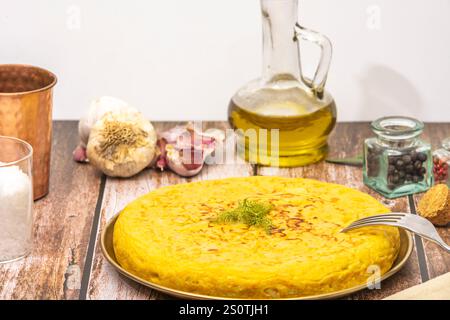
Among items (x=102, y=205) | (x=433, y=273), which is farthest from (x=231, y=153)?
(x=433, y=273)

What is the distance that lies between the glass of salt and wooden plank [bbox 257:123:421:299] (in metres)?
0.57

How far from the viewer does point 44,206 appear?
1.99 metres

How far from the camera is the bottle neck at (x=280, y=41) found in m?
2.11

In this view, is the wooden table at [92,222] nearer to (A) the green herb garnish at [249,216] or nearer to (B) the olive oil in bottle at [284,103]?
(B) the olive oil in bottle at [284,103]

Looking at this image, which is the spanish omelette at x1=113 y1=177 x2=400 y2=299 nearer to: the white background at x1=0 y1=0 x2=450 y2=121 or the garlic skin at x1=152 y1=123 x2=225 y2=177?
the garlic skin at x1=152 y1=123 x2=225 y2=177

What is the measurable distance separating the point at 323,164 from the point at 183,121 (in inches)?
17.8

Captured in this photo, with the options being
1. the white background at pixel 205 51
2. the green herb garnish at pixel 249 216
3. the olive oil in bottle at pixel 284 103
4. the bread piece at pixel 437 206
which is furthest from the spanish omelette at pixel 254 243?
the white background at pixel 205 51

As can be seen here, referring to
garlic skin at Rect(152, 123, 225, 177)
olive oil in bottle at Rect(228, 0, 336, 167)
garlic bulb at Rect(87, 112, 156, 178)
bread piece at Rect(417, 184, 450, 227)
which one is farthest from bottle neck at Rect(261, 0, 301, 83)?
bread piece at Rect(417, 184, 450, 227)

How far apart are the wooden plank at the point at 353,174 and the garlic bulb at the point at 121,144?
0.26m

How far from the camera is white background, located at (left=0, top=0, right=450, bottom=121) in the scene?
2426 millimetres

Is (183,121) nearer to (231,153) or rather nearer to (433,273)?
(231,153)

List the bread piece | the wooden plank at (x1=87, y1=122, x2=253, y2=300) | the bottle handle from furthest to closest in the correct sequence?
1. the bottle handle
2. the bread piece
3. the wooden plank at (x1=87, y1=122, x2=253, y2=300)

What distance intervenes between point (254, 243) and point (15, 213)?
425 millimetres

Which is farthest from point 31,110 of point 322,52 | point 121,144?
point 322,52
